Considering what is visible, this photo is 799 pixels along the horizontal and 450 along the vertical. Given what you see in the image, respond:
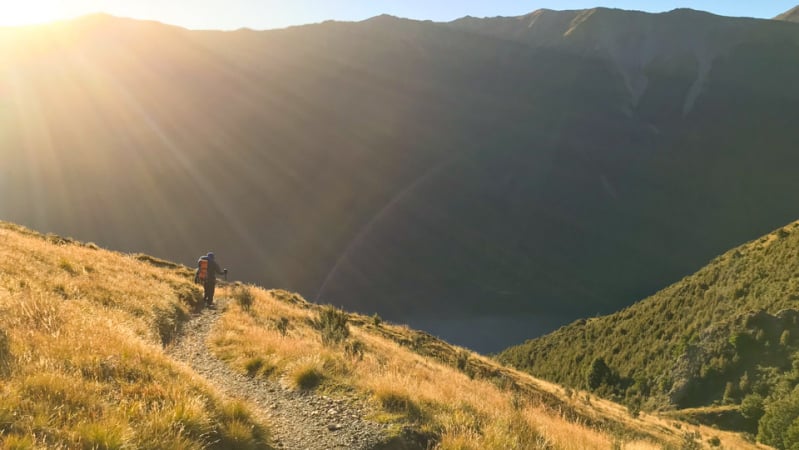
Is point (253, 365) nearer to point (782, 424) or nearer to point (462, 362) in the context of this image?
point (462, 362)

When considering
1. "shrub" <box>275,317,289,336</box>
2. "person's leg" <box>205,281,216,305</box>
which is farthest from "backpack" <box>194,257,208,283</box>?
"shrub" <box>275,317,289,336</box>

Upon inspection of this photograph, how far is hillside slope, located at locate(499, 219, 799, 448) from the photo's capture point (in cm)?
2989

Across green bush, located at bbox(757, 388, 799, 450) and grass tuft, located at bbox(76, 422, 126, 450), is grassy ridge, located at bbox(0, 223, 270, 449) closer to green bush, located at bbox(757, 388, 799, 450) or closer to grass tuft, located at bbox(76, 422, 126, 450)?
grass tuft, located at bbox(76, 422, 126, 450)

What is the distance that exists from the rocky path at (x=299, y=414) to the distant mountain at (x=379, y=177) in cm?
10769

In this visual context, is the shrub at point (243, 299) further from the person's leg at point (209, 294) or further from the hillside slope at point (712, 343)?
the hillside slope at point (712, 343)

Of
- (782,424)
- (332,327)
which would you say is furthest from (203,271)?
(782,424)

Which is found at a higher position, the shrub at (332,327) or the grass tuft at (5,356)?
the grass tuft at (5,356)

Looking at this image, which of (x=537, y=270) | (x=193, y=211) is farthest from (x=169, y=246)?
(x=537, y=270)

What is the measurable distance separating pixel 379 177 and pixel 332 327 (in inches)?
6319

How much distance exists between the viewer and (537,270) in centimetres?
14738

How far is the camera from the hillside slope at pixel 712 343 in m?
29.9

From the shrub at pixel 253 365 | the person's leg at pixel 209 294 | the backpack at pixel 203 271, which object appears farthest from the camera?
the backpack at pixel 203 271

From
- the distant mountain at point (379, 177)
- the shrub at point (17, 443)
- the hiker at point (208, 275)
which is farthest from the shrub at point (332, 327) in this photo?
the distant mountain at point (379, 177)

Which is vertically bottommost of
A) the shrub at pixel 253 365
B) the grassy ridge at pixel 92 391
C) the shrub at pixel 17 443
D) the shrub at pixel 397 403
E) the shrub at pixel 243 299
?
the shrub at pixel 243 299
